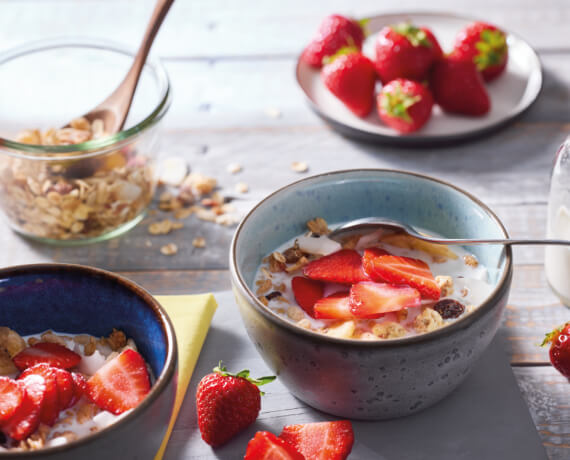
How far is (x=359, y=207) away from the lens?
1.00 meters

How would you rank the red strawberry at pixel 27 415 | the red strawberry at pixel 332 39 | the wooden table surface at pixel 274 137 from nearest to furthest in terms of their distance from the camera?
the red strawberry at pixel 27 415 → the wooden table surface at pixel 274 137 → the red strawberry at pixel 332 39

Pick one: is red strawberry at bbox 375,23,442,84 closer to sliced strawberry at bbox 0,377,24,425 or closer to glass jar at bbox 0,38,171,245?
glass jar at bbox 0,38,171,245

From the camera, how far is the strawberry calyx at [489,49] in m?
1.42

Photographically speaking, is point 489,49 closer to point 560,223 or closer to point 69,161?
point 560,223

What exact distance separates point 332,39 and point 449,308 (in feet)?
2.63

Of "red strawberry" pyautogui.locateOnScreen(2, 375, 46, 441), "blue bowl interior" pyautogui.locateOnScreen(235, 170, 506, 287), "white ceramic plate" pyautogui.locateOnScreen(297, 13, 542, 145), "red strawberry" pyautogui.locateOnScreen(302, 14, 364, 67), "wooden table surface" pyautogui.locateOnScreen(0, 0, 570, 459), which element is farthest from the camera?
"red strawberry" pyautogui.locateOnScreen(302, 14, 364, 67)

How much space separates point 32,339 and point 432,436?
475mm

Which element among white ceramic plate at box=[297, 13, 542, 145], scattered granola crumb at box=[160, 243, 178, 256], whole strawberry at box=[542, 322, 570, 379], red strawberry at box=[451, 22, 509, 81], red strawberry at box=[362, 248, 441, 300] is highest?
red strawberry at box=[451, 22, 509, 81]

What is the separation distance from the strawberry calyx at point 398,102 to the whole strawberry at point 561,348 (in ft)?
1.74

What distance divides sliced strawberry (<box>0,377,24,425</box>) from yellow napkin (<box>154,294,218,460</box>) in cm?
19

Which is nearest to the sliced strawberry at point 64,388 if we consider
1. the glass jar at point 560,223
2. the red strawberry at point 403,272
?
the red strawberry at point 403,272

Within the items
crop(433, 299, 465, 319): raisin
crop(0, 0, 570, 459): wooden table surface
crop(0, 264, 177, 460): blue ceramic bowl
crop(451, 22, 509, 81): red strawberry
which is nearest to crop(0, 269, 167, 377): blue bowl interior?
crop(0, 264, 177, 460): blue ceramic bowl

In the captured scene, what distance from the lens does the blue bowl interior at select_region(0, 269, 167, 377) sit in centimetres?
83

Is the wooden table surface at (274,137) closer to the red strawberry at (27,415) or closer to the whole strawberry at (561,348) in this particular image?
the whole strawberry at (561,348)
